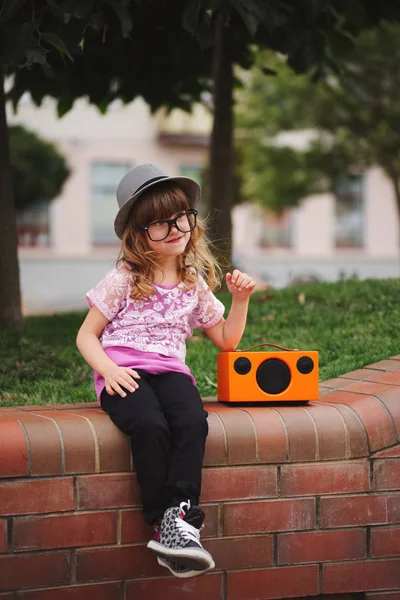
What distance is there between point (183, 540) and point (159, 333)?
33.3 inches

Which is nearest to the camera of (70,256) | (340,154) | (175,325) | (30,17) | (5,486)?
(5,486)

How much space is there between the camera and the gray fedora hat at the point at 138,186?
332 centimetres

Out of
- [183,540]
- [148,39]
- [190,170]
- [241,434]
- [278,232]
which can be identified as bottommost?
[183,540]

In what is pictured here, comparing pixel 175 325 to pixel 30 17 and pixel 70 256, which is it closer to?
pixel 30 17

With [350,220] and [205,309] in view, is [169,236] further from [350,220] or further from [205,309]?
[350,220]

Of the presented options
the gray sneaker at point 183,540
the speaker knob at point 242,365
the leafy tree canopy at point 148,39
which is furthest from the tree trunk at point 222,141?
the gray sneaker at point 183,540

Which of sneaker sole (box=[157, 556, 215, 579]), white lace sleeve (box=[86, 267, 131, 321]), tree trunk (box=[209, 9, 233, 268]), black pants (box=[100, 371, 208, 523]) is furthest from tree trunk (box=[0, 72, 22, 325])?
sneaker sole (box=[157, 556, 215, 579])

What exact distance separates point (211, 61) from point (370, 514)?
495cm

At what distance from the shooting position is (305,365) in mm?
3305

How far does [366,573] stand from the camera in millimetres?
3266

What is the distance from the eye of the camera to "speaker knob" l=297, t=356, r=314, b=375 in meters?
3.29

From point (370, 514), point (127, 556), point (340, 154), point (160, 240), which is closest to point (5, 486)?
point (127, 556)

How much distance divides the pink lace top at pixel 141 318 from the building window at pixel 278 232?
21.7 metres

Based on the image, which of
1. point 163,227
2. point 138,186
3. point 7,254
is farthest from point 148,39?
point 163,227
